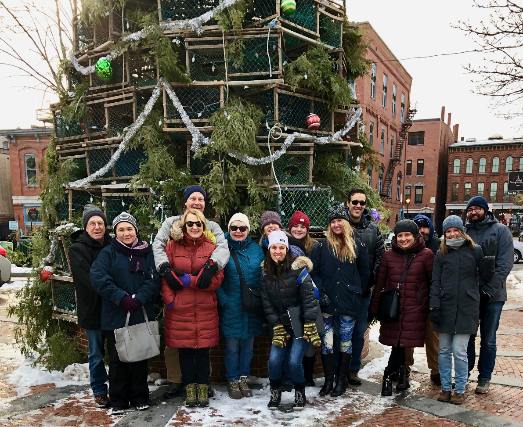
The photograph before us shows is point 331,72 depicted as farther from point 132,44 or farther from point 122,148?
point 122,148

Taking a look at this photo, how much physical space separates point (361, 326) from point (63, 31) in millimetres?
9209

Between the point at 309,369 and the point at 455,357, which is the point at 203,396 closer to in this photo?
the point at 309,369

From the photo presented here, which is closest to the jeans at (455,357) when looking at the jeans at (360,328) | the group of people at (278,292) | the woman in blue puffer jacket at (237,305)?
the group of people at (278,292)

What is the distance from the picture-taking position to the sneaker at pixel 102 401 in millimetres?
A: 3787

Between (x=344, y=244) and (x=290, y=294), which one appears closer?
(x=290, y=294)

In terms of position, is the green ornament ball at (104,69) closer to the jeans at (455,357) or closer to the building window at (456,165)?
the jeans at (455,357)

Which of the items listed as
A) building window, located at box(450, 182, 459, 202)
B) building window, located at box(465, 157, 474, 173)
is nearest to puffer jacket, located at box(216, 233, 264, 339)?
building window, located at box(450, 182, 459, 202)

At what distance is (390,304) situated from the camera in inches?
152

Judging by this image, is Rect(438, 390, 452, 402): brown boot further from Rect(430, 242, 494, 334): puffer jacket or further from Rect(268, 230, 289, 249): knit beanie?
Rect(268, 230, 289, 249): knit beanie

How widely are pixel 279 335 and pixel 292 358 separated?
0.26 metres

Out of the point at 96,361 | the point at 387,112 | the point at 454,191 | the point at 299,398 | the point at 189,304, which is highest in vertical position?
the point at 387,112

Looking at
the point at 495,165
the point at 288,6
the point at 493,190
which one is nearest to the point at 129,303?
the point at 288,6

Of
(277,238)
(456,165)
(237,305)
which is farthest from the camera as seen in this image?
(456,165)

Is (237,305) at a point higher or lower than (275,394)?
higher
